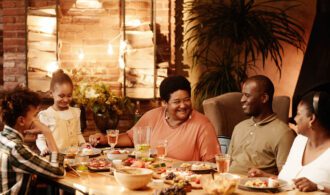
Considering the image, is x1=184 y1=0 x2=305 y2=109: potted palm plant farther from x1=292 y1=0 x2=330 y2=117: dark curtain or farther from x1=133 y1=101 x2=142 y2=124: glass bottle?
x1=133 y1=101 x2=142 y2=124: glass bottle

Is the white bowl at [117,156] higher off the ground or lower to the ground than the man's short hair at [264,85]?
lower

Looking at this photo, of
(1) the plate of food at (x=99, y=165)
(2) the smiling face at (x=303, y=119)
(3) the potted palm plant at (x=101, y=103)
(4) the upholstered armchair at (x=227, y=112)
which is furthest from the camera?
(3) the potted palm plant at (x=101, y=103)

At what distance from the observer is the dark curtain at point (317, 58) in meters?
5.62

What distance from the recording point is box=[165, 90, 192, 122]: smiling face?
366cm

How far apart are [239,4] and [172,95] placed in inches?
106

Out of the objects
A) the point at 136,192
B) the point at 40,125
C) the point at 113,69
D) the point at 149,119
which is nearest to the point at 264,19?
the point at 113,69

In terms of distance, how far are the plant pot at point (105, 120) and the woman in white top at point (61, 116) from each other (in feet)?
3.94

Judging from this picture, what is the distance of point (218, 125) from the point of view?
451 centimetres

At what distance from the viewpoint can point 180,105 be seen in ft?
12.0

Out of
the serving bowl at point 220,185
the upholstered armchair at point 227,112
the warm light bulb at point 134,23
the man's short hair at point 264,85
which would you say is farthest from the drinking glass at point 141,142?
the warm light bulb at point 134,23

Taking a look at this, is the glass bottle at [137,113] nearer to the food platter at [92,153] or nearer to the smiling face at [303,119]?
the food platter at [92,153]

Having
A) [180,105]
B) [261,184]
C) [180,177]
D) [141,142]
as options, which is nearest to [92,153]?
[141,142]

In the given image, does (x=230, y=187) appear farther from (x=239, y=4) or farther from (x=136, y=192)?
(x=239, y=4)

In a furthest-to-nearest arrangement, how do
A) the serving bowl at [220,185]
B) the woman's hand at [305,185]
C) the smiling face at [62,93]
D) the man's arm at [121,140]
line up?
the smiling face at [62,93], the man's arm at [121,140], the woman's hand at [305,185], the serving bowl at [220,185]
